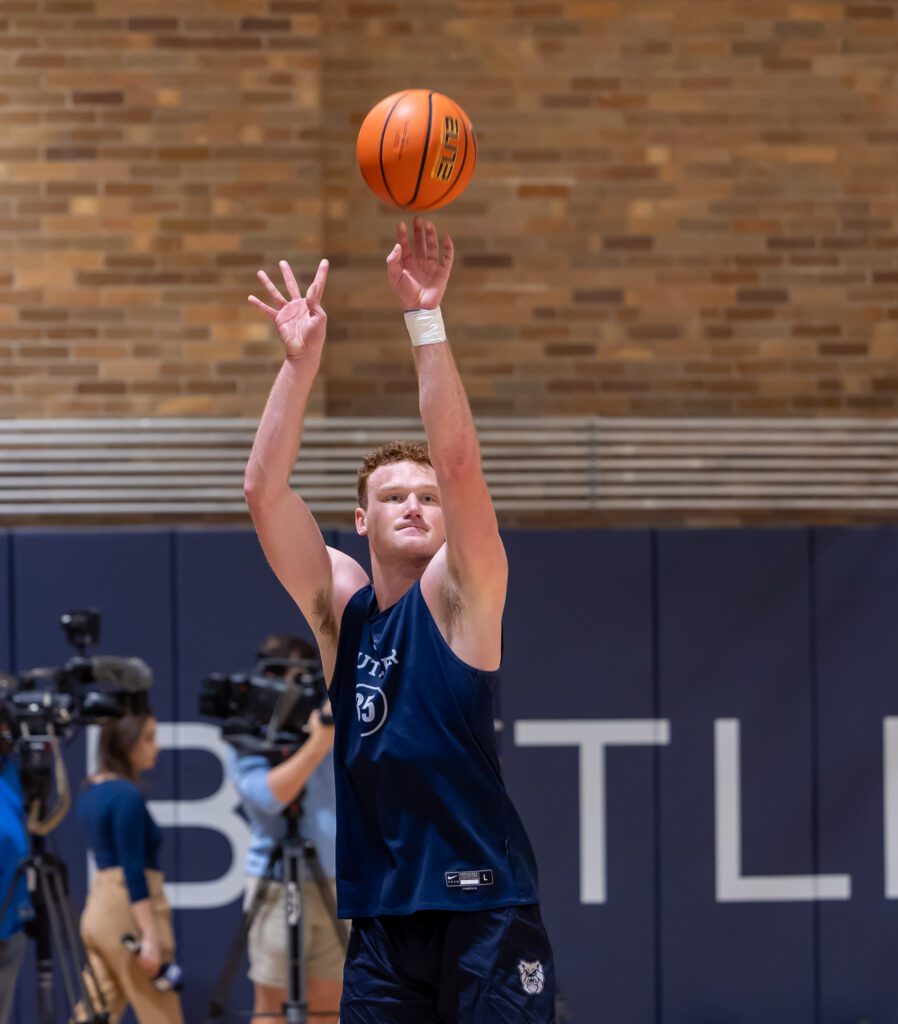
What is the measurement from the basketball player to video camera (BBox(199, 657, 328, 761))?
2.14 meters

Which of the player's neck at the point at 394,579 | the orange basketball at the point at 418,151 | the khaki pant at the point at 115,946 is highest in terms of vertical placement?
the orange basketball at the point at 418,151

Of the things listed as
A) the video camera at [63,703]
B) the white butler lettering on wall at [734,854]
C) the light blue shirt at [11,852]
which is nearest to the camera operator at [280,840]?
the video camera at [63,703]

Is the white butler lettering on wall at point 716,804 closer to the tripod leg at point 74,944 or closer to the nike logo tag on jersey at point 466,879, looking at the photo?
the tripod leg at point 74,944

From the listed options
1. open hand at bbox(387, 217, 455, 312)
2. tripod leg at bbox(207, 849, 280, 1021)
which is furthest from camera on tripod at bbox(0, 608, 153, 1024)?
open hand at bbox(387, 217, 455, 312)

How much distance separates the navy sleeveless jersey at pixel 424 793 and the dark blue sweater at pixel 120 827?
8.19 ft

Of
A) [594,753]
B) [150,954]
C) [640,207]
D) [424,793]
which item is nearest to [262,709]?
[150,954]

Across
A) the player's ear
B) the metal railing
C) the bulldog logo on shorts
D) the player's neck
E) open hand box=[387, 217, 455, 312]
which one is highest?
open hand box=[387, 217, 455, 312]

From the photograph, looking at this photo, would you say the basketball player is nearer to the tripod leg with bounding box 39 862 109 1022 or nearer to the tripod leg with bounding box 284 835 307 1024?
the tripod leg with bounding box 284 835 307 1024

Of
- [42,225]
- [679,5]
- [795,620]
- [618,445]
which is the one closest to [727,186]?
[679,5]

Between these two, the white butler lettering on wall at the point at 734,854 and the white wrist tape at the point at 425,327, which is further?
the white butler lettering on wall at the point at 734,854

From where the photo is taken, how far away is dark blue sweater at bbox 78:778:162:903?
16.8ft

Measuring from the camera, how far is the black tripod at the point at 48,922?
479 centimetres

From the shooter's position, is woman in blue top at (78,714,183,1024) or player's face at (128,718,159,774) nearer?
woman in blue top at (78,714,183,1024)

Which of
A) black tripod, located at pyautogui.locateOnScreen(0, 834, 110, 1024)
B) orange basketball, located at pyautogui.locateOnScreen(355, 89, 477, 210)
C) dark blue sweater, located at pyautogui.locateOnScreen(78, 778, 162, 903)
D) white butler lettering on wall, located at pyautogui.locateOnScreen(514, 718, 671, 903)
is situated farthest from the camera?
white butler lettering on wall, located at pyautogui.locateOnScreen(514, 718, 671, 903)
